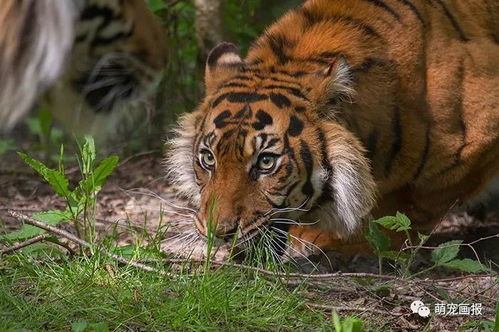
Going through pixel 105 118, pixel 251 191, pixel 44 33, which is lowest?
pixel 251 191

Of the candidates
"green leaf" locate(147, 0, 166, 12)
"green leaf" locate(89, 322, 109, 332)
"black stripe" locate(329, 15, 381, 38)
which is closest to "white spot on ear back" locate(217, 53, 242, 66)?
"black stripe" locate(329, 15, 381, 38)

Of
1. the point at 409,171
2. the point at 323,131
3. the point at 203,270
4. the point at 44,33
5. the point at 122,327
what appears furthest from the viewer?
the point at 409,171

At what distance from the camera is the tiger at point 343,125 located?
4.28 metres

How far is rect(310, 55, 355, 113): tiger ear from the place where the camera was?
14.4ft

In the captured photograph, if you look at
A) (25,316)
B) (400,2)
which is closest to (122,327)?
(25,316)

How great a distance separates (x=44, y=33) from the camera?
3094mm

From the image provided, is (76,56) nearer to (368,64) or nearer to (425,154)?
(368,64)

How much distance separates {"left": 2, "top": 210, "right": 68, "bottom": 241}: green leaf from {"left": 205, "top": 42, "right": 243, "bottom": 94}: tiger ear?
876mm

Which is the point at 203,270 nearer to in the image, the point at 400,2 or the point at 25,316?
the point at 25,316

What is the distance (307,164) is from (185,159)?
2.01 feet

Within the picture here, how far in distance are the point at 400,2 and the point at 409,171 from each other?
0.81 m

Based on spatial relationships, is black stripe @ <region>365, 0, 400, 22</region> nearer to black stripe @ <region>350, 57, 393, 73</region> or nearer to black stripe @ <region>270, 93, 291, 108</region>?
black stripe @ <region>350, 57, 393, 73</region>

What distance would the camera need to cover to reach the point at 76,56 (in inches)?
152

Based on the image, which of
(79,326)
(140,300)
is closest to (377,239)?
(140,300)
